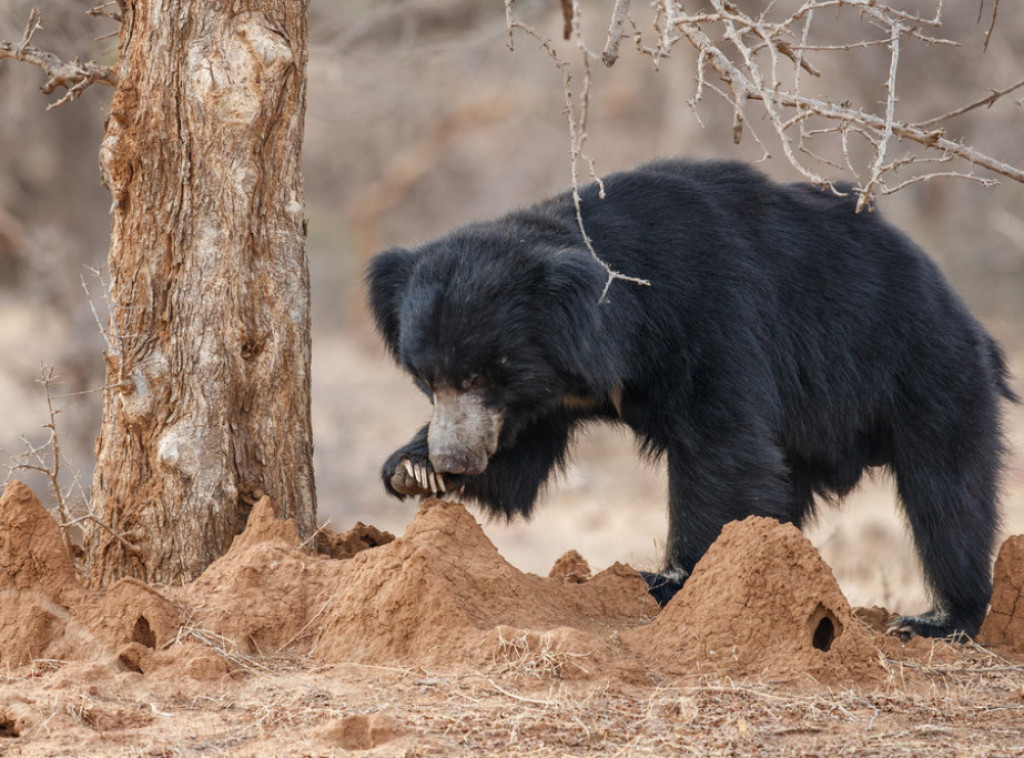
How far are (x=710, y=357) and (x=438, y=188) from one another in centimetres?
1438

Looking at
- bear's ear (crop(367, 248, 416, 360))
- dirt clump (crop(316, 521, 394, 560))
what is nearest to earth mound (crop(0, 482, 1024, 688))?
dirt clump (crop(316, 521, 394, 560))

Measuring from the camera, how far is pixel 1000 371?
5109 mm

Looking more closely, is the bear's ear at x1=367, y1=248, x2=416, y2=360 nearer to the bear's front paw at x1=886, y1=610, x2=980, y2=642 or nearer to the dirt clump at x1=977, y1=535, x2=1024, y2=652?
the bear's front paw at x1=886, y1=610, x2=980, y2=642

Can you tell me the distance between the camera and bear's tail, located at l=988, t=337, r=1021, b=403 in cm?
506

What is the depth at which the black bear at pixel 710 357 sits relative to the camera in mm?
4258

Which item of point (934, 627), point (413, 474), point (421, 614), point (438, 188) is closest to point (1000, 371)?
point (934, 627)

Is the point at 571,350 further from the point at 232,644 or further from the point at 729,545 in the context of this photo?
the point at 232,644

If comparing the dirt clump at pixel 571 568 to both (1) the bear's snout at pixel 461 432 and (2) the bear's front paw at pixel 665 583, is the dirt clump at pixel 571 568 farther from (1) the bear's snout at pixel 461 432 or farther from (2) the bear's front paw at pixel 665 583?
(1) the bear's snout at pixel 461 432

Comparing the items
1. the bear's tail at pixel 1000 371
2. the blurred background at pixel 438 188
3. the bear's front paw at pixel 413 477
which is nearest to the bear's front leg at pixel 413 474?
the bear's front paw at pixel 413 477

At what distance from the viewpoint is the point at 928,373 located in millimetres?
4781

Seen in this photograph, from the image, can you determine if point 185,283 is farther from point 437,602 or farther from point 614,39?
point 614,39

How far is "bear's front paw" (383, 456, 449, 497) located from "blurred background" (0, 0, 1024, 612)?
3027mm

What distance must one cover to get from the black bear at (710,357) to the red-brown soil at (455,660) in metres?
0.60

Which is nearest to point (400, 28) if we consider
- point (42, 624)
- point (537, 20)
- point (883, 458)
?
point (537, 20)
